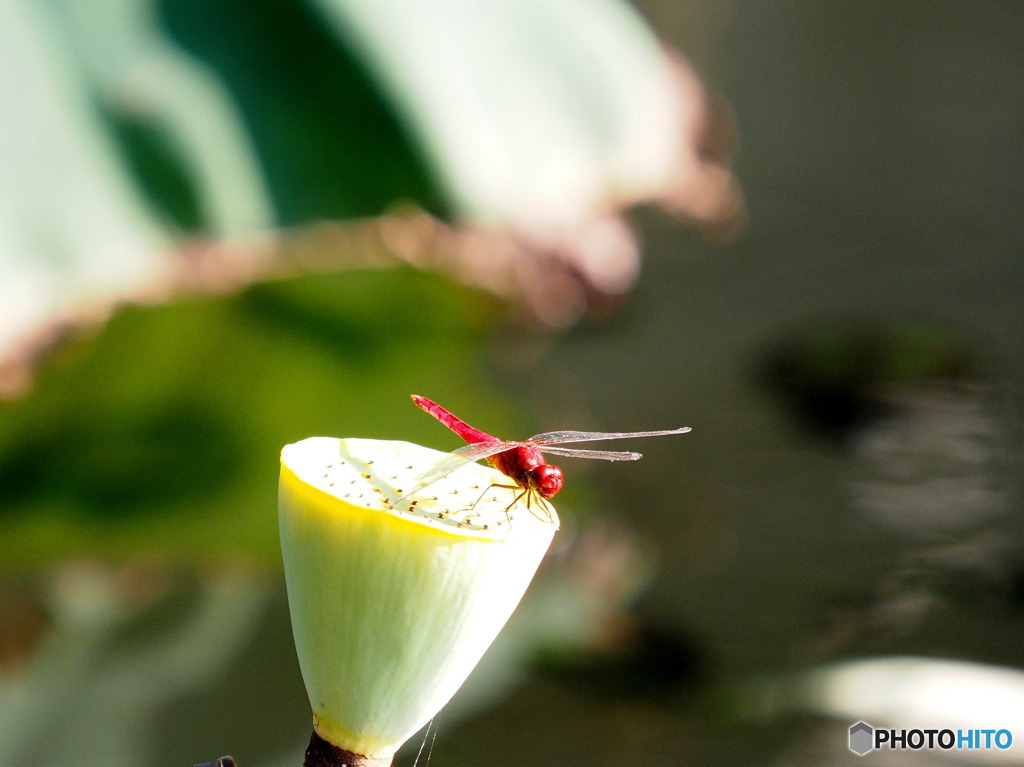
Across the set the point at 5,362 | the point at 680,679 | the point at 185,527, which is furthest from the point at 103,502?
the point at 680,679

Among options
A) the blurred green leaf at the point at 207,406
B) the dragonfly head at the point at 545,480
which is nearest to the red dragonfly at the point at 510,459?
the dragonfly head at the point at 545,480

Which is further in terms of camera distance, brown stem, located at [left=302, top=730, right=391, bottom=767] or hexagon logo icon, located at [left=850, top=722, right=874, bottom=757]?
hexagon logo icon, located at [left=850, top=722, right=874, bottom=757]

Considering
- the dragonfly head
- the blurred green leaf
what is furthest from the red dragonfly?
the blurred green leaf

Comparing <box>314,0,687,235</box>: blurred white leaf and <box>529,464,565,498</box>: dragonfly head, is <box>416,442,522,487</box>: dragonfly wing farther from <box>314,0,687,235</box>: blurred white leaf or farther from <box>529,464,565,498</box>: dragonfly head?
<box>314,0,687,235</box>: blurred white leaf

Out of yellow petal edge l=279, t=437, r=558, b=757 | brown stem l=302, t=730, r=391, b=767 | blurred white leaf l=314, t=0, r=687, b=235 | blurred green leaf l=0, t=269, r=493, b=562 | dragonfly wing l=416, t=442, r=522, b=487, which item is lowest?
brown stem l=302, t=730, r=391, b=767

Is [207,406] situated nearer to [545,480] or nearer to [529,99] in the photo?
[529,99]

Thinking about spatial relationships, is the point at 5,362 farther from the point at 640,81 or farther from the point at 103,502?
the point at 640,81

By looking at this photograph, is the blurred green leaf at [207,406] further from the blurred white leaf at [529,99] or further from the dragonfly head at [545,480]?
the dragonfly head at [545,480]
